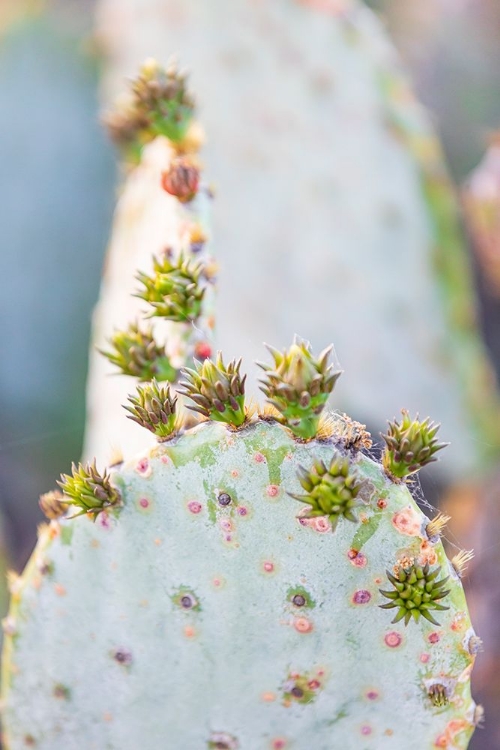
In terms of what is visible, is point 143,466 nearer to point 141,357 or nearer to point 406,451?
point 141,357

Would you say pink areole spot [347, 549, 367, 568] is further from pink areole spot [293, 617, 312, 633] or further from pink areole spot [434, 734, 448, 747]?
pink areole spot [434, 734, 448, 747]

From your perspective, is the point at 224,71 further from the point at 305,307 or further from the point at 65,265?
the point at 65,265

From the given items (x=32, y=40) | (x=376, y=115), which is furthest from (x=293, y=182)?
(x=32, y=40)

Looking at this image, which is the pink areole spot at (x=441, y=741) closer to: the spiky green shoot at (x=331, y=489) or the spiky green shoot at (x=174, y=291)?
the spiky green shoot at (x=331, y=489)

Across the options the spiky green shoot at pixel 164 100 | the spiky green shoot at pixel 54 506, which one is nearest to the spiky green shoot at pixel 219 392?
the spiky green shoot at pixel 54 506

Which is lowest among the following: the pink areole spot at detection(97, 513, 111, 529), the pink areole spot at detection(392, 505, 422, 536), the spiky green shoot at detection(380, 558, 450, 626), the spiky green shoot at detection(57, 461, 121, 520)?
the spiky green shoot at detection(380, 558, 450, 626)

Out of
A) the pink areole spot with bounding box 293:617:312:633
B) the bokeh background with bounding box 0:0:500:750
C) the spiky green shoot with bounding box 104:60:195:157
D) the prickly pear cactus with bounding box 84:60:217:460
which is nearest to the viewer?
the pink areole spot with bounding box 293:617:312:633

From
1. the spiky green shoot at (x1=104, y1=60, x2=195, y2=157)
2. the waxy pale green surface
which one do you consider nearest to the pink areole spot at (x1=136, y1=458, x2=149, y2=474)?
the waxy pale green surface
